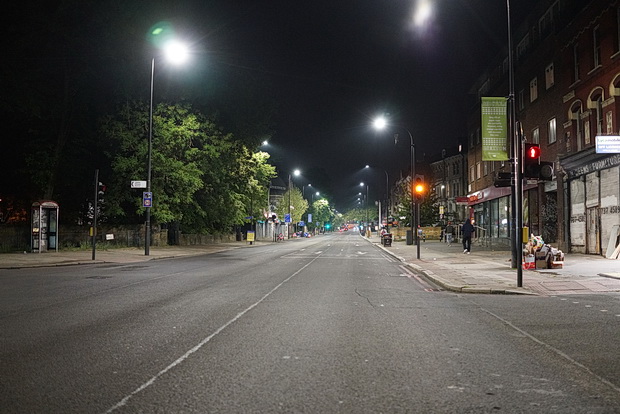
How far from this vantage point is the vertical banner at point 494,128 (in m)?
18.4

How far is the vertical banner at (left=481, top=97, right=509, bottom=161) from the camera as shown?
60.3 feet

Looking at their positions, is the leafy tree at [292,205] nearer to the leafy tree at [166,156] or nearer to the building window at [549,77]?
the leafy tree at [166,156]

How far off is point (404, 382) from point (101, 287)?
1066cm

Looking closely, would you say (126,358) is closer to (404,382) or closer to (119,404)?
(119,404)

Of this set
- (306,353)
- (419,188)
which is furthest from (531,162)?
(419,188)

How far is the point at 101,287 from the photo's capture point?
14.0 m

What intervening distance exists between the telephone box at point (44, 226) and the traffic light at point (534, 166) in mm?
24395

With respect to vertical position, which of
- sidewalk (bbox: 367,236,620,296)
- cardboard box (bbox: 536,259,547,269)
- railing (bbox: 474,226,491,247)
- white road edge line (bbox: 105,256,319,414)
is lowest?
white road edge line (bbox: 105,256,319,414)

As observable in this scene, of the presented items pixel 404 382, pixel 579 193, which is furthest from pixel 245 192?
pixel 404 382

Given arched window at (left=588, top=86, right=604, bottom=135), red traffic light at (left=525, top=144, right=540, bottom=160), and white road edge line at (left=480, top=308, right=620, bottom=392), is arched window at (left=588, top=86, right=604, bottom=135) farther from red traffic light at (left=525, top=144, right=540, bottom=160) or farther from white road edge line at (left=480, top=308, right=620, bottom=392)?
white road edge line at (left=480, top=308, right=620, bottom=392)

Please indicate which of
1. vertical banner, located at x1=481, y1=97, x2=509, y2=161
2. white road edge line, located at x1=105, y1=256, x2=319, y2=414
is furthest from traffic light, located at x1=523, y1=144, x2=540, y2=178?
white road edge line, located at x1=105, y1=256, x2=319, y2=414

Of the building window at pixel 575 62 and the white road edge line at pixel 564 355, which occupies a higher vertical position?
the building window at pixel 575 62

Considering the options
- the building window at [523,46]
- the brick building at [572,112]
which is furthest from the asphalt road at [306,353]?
the building window at [523,46]

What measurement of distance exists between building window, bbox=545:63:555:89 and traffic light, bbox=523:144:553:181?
684 inches
